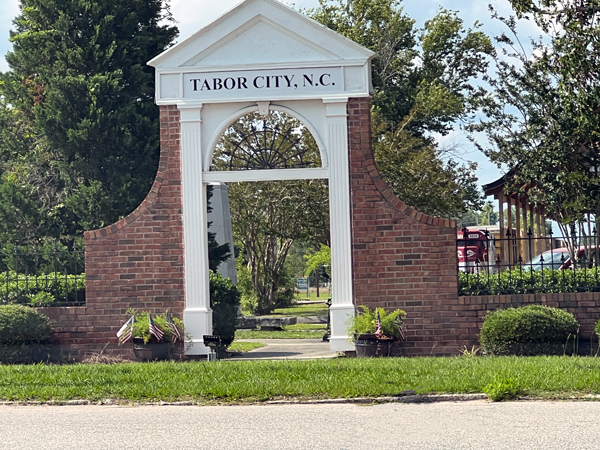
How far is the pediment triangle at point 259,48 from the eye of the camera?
42.1 feet

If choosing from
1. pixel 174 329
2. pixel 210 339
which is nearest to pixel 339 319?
pixel 210 339

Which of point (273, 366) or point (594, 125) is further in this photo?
point (594, 125)

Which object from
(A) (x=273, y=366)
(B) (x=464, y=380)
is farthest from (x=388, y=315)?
(B) (x=464, y=380)

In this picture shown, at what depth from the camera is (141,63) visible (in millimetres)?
26078

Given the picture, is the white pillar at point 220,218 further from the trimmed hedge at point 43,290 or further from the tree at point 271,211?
the trimmed hedge at point 43,290

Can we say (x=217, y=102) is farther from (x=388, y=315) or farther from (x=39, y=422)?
(x=39, y=422)

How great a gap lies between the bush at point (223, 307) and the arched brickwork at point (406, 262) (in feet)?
9.59

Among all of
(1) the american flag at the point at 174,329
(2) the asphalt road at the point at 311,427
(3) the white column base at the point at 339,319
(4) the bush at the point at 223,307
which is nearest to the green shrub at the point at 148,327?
(1) the american flag at the point at 174,329

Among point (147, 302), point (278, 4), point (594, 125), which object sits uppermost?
point (278, 4)

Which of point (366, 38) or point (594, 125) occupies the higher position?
point (366, 38)

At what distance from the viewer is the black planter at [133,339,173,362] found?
1241 cm

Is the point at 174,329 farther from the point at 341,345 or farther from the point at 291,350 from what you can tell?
Answer: the point at 291,350

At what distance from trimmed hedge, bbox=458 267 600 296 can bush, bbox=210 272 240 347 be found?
4.16 meters

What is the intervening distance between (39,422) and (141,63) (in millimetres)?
19877
